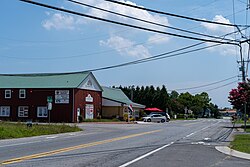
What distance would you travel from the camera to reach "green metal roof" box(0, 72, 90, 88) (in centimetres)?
6119

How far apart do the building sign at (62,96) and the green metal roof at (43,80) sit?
0.90 m

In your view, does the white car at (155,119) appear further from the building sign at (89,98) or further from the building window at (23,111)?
the building window at (23,111)

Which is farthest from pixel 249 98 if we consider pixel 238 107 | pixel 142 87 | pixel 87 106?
pixel 142 87

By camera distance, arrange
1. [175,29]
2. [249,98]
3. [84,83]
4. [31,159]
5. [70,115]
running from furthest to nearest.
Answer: [84,83]
[70,115]
[249,98]
[175,29]
[31,159]

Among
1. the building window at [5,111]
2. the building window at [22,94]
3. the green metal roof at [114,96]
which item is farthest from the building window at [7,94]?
the green metal roof at [114,96]

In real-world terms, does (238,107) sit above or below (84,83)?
below

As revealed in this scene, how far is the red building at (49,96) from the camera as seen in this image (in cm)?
5928

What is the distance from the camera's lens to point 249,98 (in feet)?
138

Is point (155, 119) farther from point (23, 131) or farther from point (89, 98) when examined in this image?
point (23, 131)

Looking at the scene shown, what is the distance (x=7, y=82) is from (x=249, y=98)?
38.2 meters

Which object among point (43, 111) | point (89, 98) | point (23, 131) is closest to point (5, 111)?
point (43, 111)

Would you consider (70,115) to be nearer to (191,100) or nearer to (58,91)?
(58,91)

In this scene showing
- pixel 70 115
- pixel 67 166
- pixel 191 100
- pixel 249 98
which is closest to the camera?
pixel 67 166

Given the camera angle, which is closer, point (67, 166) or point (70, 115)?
point (67, 166)
